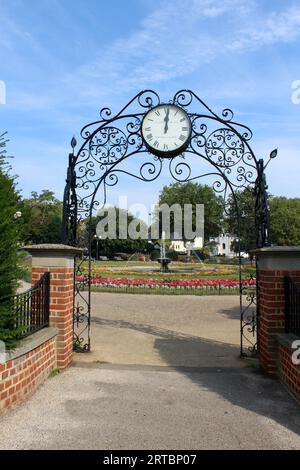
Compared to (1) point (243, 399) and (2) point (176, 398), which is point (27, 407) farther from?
(1) point (243, 399)

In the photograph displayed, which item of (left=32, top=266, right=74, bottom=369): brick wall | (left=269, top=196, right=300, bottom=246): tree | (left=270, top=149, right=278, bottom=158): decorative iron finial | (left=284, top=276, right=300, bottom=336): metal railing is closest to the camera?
(left=284, top=276, right=300, bottom=336): metal railing

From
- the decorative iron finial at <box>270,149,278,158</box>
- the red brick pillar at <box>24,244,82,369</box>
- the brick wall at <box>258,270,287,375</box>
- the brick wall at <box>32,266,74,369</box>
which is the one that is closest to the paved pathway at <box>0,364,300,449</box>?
the brick wall at <box>258,270,287,375</box>

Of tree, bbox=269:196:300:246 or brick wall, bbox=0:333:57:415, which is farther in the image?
tree, bbox=269:196:300:246

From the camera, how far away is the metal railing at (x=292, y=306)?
5.29m

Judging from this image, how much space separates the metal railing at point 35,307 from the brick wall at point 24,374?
0.26 metres

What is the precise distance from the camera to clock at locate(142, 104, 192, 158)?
22.7 ft

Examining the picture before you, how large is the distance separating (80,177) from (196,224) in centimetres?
4821

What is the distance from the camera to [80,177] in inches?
287

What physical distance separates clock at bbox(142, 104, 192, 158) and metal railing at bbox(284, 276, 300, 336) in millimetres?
2672

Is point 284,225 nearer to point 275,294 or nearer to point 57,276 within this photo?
point 275,294

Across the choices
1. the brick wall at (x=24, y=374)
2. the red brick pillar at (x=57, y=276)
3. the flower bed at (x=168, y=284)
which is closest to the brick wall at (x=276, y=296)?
the red brick pillar at (x=57, y=276)

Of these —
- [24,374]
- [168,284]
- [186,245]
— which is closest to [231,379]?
[24,374]

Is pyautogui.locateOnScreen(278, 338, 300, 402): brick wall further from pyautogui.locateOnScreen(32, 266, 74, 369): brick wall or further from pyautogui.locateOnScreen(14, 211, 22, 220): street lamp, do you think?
pyautogui.locateOnScreen(14, 211, 22, 220): street lamp

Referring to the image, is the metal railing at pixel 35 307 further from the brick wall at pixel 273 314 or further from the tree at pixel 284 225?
the tree at pixel 284 225
